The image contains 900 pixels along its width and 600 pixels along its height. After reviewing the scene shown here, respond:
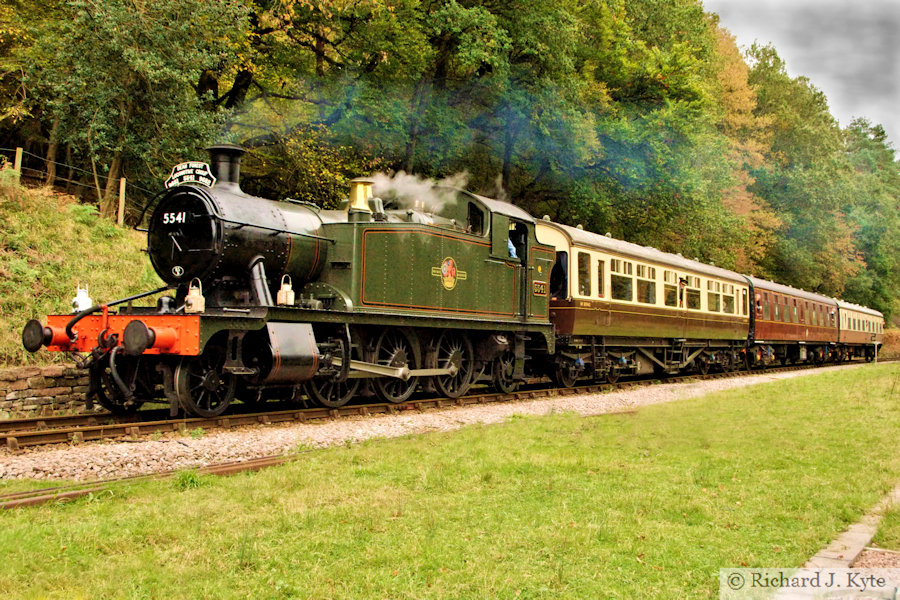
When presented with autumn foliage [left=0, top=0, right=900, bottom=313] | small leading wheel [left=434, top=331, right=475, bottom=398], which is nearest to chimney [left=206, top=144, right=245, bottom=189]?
small leading wheel [left=434, top=331, right=475, bottom=398]

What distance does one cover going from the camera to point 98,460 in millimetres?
6953

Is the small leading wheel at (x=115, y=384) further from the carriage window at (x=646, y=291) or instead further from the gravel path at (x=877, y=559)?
the carriage window at (x=646, y=291)

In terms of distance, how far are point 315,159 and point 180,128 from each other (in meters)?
3.92

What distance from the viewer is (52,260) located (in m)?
14.4

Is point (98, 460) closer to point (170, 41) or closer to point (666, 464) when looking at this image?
point (666, 464)

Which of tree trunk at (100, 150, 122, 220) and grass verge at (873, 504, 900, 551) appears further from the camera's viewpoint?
tree trunk at (100, 150, 122, 220)

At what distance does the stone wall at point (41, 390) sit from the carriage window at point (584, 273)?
9959 mm

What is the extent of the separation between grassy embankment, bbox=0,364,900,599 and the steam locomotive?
2.53 meters

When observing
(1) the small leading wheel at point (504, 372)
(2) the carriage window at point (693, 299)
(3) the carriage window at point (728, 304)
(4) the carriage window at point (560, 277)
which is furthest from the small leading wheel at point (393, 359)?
(3) the carriage window at point (728, 304)

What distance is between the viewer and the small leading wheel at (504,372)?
14305 mm

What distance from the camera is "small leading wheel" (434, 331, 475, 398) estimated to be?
1297cm

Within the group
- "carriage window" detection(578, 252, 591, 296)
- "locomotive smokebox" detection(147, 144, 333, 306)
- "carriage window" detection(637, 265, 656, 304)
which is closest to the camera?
"locomotive smokebox" detection(147, 144, 333, 306)

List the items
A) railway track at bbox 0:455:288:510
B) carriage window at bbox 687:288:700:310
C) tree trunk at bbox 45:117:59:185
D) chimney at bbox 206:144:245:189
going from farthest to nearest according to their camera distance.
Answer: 1. carriage window at bbox 687:288:700:310
2. tree trunk at bbox 45:117:59:185
3. chimney at bbox 206:144:245:189
4. railway track at bbox 0:455:288:510

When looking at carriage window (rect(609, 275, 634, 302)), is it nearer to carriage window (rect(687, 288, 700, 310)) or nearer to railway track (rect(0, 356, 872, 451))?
carriage window (rect(687, 288, 700, 310))
